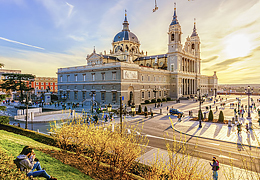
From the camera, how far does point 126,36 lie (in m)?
70.3

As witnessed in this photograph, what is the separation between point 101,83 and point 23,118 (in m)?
21.5

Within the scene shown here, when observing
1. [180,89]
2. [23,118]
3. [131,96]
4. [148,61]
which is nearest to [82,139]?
[23,118]

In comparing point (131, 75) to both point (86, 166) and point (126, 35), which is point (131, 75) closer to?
point (126, 35)

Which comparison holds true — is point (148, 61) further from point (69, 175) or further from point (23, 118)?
point (69, 175)

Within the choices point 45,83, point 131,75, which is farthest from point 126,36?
point 45,83

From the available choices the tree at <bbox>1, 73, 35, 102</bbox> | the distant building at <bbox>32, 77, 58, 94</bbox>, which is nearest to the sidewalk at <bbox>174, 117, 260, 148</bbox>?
the tree at <bbox>1, 73, 35, 102</bbox>

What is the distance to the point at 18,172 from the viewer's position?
235 inches

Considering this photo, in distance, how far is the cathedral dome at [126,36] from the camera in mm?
70312

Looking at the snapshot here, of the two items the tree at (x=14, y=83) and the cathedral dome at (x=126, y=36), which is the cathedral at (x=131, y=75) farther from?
the tree at (x=14, y=83)

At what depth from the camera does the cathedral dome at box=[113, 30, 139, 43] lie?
70.3 m

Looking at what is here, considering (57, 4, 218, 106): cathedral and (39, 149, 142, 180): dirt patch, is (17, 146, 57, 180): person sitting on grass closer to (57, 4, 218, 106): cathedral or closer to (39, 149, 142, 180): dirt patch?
(39, 149, 142, 180): dirt patch

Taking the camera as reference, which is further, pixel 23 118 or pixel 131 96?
pixel 131 96

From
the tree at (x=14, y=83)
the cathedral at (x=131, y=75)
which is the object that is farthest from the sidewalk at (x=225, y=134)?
the tree at (x=14, y=83)

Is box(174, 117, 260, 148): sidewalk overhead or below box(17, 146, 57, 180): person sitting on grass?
below
